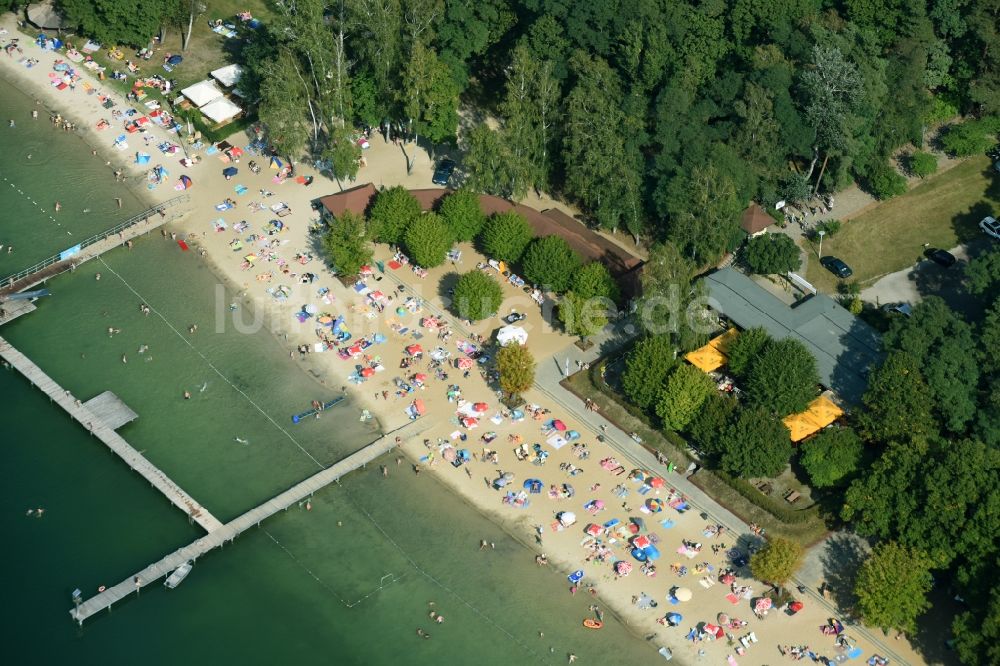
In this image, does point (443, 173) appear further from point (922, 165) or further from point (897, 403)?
point (897, 403)

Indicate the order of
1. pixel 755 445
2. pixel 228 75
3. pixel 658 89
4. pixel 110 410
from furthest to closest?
pixel 228 75 → pixel 658 89 → pixel 110 410 → pixel 755 445

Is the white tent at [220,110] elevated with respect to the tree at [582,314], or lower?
lower

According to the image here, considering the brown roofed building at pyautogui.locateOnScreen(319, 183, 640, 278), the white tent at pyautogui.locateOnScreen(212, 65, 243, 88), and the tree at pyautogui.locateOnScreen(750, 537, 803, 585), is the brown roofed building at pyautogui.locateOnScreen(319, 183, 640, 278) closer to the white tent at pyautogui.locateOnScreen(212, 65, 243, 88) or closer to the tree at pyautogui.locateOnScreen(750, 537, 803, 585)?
the white tent at pyautogui.locateOnScreen(212, 65, 243, 88)

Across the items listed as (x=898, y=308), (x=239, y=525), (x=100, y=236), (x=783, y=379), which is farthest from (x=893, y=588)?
(x=100, y=236)

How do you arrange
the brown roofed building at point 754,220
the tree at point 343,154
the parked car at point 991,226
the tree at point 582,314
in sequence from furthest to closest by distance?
the tree at point 343,154, the parked car at point 991,226, the brown roofed building at point 754,220, the tree at point 582,314

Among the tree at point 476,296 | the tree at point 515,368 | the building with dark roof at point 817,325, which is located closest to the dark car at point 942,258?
the building with dark roof at point 817,325

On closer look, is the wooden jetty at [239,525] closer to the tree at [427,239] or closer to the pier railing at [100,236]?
the tree at [427,239]
